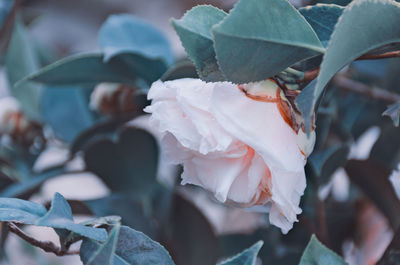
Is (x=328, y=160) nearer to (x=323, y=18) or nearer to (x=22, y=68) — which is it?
(x=323, y=18)

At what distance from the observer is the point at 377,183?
0.58m

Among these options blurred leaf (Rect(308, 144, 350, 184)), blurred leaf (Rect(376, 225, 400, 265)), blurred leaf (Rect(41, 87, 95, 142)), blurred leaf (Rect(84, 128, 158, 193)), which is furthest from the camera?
blurred leaf (Rect(41, 87, 95, 142))

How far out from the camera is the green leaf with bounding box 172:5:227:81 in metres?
0.32

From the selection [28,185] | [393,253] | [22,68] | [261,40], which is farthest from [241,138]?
[22,68]

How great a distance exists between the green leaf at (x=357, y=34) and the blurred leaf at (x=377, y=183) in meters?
0.25

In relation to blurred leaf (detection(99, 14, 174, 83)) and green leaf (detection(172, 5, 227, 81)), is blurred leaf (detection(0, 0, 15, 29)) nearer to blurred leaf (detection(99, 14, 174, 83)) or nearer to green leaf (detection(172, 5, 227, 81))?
blurred leaf (detection(99, 14, 174, 83))

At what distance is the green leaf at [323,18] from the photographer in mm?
356

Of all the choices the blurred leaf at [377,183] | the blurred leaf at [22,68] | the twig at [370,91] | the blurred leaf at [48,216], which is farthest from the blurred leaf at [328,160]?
the blurred leaf at [22,68]

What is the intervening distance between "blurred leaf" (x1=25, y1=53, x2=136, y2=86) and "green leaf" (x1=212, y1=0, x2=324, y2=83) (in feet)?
0.88

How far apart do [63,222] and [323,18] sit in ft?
0.71

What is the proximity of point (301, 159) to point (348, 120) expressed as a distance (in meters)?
0.40

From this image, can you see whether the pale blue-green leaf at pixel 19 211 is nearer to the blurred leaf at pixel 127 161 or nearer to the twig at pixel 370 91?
the blurred leaf at pixel 127 161

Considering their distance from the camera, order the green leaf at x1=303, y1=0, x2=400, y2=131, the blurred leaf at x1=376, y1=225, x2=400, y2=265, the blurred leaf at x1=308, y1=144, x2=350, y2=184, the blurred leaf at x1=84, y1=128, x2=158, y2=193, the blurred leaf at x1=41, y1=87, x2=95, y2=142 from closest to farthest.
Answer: the green leaf at x1=303, y1=0, x2=400, y2=131
the blurred leaf at x1=376, y1=225, x2=400, y2=265
the blurred leaf at x1=308, y1=144, x2=350, y2=184
the blurred leaf at x1=84, y1=128, x2=158, y2=193
the blurred leaf at x1=41, y1=87, x2=95, y2=142

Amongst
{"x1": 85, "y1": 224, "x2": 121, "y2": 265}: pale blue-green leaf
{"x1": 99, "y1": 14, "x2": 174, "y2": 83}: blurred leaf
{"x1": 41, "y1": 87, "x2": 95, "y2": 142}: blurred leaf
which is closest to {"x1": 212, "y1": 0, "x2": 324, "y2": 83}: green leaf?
{"x1": 85, "y1": 224, "x2": 121, "y2": 265}: pale blue-green leaf
